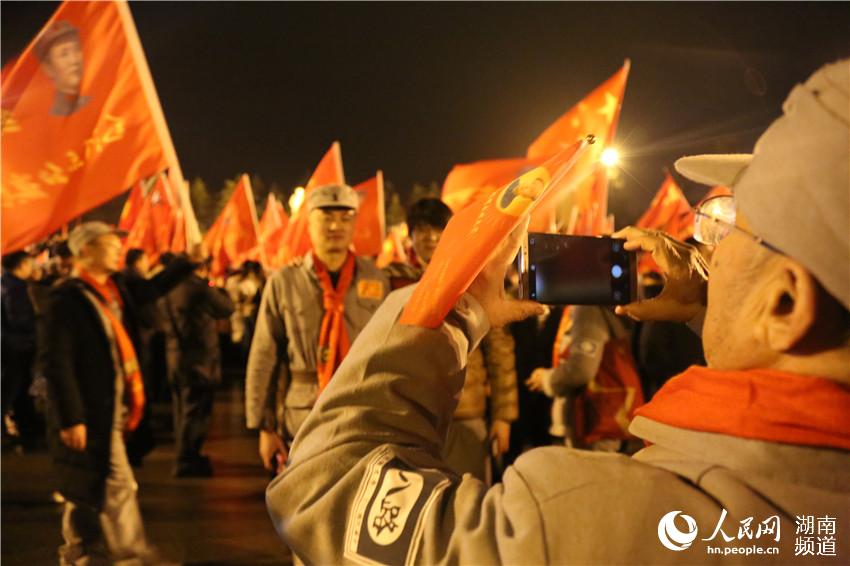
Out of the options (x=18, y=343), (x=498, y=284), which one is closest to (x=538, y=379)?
(x=498, y=284)

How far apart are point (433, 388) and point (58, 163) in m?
3.53

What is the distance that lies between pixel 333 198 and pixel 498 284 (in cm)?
276

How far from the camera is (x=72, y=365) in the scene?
3.74m

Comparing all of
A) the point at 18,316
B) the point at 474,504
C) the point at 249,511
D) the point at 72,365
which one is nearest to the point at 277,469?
the point at 72,365

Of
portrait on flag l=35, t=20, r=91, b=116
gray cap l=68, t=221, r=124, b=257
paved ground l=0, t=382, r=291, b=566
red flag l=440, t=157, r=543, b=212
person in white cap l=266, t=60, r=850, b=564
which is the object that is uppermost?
portrait on flag l=35, t=20, r=91, b=116

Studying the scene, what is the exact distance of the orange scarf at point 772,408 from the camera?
86 cm

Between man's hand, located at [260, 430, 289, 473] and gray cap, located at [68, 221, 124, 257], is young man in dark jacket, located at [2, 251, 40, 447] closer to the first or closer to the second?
gray cap, located at [68, 221, 124, 257]

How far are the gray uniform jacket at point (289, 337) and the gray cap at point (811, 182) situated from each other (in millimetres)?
2741

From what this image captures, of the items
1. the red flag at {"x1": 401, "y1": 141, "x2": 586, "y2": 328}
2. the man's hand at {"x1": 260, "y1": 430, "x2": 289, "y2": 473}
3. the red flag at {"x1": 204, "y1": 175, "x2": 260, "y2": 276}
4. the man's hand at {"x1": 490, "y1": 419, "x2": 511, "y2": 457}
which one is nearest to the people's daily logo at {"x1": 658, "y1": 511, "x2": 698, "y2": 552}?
the red flag at {"x1": 401, "y1": 141, "x2": 586, "y2": 328}

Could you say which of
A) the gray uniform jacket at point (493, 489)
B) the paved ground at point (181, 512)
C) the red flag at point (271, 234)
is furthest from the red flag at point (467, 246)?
the red flag at point (271, 234)

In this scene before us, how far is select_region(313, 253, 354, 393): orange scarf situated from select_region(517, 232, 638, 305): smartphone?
2.06 metres

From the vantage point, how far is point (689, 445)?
0.90m

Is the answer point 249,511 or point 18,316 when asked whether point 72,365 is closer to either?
point 249,511

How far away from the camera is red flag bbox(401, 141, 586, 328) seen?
957 millimetres
